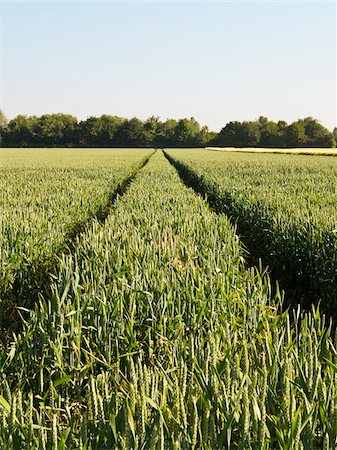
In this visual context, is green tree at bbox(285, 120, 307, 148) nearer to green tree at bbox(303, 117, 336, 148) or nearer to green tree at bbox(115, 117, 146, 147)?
green tree at bbox(303, 117, 336, 148)

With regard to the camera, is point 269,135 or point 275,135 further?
point 269,135

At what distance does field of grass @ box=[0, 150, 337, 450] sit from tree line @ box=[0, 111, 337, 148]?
3816 inches

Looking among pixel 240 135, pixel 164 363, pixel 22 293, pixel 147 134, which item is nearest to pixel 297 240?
pixel 22 293

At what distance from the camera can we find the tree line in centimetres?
9800

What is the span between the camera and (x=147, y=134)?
344ft

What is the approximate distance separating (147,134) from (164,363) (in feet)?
342

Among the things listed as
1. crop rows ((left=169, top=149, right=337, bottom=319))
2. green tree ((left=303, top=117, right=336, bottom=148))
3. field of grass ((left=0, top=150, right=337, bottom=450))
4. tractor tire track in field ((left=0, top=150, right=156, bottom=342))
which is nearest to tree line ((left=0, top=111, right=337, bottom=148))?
green tree ((left=303, top=117, right=336, bottom=148))

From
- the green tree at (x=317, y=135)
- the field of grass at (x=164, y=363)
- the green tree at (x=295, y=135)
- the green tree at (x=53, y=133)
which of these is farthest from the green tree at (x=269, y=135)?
the field of grass at (x=164, y=363)

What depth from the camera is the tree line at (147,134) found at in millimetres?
98000

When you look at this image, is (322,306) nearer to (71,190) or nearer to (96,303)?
(96,303)

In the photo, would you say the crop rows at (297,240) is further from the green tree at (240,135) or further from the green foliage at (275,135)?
the green tree at (240,135)

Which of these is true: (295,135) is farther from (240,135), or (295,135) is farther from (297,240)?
(297,240)

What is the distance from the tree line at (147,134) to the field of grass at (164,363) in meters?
96.9

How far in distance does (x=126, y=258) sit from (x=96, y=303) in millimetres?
1045
